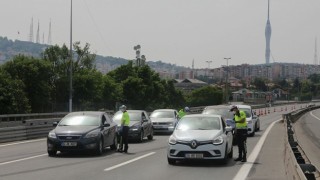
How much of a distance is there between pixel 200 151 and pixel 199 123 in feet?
5.16

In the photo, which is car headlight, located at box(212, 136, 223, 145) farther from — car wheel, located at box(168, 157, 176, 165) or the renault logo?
car wheel, located at box(168, 157, 176, 165)

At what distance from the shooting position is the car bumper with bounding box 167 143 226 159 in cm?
1413

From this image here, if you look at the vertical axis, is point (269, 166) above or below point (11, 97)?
below

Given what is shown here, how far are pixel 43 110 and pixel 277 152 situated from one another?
119ft

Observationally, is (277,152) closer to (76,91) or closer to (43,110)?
(43,110)

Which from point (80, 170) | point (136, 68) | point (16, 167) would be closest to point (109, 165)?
point (80, 170)

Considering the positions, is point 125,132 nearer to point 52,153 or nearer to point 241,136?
point 52,153

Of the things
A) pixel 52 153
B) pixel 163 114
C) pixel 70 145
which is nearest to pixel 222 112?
pixel 163 114

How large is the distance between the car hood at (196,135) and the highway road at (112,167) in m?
0.73

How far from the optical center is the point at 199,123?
51.1 ft

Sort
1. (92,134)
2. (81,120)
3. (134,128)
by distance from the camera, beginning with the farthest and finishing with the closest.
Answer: (134,128), (81,120), (92,134)

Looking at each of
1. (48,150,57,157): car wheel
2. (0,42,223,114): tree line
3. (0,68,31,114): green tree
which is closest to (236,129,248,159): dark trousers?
(48,150,57,157): car wheel

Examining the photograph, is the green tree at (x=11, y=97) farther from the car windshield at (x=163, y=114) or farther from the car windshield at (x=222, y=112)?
the car windshield at (x=222, y=112)

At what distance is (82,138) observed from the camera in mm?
16734
